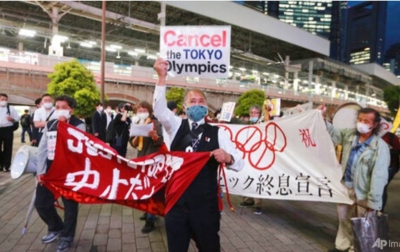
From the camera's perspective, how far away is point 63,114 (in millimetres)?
3846

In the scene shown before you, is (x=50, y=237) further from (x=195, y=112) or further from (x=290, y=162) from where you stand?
(x=290, y=162)

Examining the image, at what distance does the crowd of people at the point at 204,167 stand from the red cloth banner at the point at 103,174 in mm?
294

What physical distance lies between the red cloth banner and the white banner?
4.75 ft

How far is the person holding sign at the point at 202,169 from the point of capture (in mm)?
2482

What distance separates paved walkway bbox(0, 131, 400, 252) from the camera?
414 cm

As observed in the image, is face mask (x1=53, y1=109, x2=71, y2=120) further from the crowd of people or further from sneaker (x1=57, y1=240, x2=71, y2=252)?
sneaker (x1=57, y1=240, x2=71, y2=252)

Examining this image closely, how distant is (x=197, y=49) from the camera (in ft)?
13.8

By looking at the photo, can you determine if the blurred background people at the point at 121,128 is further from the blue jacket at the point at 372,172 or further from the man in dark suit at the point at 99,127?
the blue jacket at the point at 372,172

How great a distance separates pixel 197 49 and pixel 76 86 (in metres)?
13.4

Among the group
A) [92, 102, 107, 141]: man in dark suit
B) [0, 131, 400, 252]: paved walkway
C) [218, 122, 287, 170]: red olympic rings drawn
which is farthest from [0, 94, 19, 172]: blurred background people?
[218, 122, 287, 170]: red olympic rings drawn

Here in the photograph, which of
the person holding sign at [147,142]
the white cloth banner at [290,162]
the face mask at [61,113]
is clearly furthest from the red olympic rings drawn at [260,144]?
the face mask at [61,113]

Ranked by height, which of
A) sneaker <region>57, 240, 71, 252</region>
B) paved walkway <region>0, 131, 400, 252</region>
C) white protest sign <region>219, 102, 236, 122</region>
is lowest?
paved walkway <region>0, 131, 400, 252</region>

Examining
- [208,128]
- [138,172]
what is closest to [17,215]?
[138,172]

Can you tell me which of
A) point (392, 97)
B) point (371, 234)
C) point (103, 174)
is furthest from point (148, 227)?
point (392, 97)
